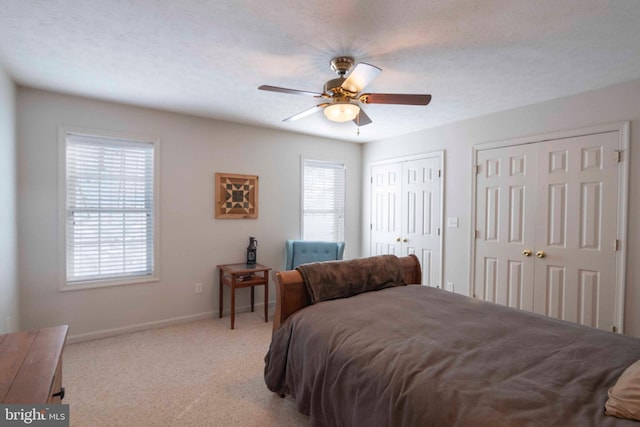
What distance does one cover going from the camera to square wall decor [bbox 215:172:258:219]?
401 cm

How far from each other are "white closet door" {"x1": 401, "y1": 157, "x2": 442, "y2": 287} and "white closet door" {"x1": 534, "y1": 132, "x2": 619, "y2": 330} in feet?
3.88

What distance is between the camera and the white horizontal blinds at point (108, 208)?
3.22 metres

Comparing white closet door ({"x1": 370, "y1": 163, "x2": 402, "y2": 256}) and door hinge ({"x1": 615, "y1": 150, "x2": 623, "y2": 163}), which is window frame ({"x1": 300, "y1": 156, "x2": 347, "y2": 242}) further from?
door hinge ({"x1": 615, "y1": 150, "x2": 623, "y2": 163})

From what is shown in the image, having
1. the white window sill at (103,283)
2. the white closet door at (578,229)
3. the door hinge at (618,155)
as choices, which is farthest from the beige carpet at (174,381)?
the door hinge at (618,155)

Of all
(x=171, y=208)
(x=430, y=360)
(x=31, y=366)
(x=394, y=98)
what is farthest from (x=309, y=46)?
(x=171, y=208)

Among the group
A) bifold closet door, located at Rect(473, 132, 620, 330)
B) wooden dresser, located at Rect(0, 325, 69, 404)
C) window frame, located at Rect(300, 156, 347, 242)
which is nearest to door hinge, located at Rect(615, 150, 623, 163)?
bifold closet door, located at Rect(473, 132, 620, 330)

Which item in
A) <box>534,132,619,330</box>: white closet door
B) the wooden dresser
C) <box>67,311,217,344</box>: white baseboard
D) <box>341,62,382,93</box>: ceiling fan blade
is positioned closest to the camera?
the wooden dresser

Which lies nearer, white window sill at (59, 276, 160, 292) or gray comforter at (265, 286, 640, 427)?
gray comforter at (265, 286, 640, 427)

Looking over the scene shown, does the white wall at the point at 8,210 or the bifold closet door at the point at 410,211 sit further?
the bifold closet door at the point at 410,211

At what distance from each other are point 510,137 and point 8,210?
4812 millimetres

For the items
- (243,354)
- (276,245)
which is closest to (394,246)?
(276,245)

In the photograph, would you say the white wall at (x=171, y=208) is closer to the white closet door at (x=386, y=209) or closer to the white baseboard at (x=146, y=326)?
the white baseboard at (x=146, y=326)

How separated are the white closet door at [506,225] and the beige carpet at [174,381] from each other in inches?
103

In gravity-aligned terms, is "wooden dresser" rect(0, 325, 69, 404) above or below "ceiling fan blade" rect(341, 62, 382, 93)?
below
